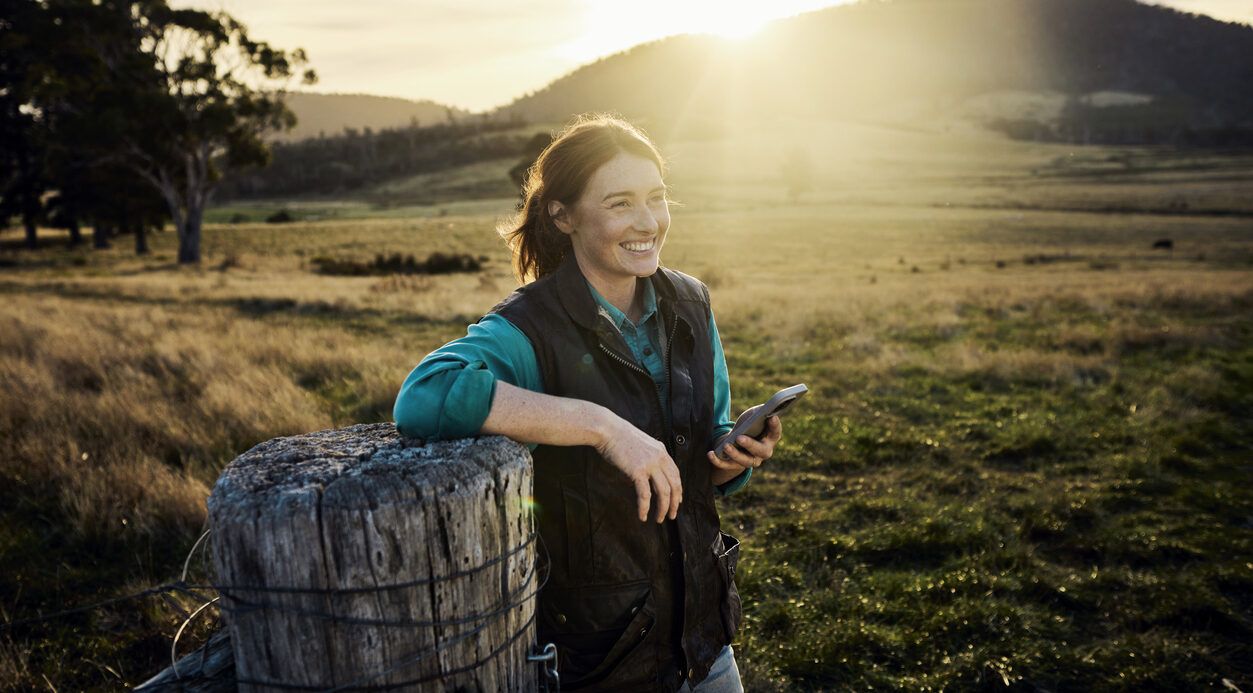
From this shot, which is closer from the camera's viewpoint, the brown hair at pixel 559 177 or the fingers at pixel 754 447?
the fingers at pixel 754 447

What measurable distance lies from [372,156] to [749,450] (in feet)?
417

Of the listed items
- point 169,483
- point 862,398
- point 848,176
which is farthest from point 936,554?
point 848,176

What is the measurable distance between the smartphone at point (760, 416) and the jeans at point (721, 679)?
2.45 feet

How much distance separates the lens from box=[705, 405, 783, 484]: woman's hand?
83.1 inches

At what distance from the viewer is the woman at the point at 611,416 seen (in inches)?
71.7

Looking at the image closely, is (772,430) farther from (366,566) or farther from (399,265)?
(399,265)

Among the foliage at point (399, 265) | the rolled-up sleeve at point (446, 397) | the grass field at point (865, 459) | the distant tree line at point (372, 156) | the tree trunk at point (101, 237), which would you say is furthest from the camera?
the distant tree line at point (372, 156)

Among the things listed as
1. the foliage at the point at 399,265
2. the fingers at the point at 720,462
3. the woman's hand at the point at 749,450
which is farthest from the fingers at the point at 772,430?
the foliage at the point at 399,265

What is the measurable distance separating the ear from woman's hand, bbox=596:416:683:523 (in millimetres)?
792

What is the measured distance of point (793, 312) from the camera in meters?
14.0

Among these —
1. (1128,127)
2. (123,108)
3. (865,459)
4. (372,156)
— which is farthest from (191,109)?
(1128,127)

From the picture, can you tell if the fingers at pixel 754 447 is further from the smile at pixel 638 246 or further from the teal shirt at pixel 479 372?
the smile at pixel 638 246

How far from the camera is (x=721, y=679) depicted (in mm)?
2357

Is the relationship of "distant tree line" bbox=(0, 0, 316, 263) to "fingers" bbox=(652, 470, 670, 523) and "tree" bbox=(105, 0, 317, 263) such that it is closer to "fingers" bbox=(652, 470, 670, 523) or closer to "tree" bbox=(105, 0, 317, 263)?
→ "tree" bbox=(105, 0, 317, 263)
